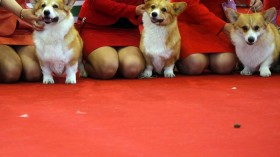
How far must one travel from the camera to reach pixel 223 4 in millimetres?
3592

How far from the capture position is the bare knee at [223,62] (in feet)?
11.3

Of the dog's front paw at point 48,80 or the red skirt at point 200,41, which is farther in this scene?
the red skirt at point 200,41

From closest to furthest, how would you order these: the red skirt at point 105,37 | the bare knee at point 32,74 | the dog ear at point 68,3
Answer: the dog ear at point 68,3 < the bare knee at point 32,74 < the red skirt at point 105,37

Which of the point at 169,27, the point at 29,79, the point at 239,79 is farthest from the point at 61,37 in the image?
the point at 239,79

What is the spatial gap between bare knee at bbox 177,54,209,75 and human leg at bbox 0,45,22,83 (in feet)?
3.63

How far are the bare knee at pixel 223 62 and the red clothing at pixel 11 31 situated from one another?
124 cm

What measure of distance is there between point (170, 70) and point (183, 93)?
0.65 meters

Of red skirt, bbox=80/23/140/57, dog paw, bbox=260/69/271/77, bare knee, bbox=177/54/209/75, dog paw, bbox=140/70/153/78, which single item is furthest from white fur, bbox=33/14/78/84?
dog paw, bbox=260/69/271/77

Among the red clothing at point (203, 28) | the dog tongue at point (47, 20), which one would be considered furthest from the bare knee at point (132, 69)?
the dog tongue at point (47, 20)

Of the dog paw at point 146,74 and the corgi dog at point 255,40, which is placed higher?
the corgi dog at point 255,40

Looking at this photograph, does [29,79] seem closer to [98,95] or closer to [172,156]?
[98,95]

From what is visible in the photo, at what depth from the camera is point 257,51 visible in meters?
3.39

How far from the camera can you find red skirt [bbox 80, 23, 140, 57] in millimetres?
3330

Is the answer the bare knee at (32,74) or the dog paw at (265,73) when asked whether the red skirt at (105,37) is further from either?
the dog paw at (265,73)
